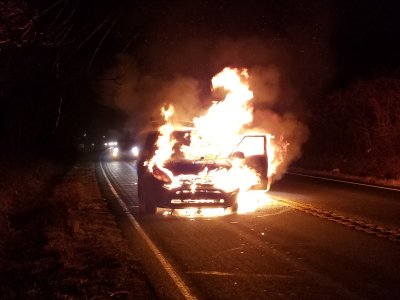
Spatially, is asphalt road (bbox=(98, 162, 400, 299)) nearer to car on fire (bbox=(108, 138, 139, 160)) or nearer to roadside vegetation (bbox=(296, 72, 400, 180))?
roadside vegetation (bbox=(296, 72, 400, 180))

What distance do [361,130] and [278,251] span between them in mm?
23659

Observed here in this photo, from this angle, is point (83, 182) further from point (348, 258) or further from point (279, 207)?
point (348, 258)

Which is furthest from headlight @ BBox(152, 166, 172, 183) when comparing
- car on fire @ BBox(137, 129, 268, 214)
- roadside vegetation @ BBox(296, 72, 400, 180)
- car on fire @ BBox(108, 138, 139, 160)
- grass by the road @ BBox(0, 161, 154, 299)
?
roadside vegetation @ BBox(296, 72, 400, 180)

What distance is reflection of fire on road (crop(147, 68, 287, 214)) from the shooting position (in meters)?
12.8

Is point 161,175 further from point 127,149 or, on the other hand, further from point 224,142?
point 127,149

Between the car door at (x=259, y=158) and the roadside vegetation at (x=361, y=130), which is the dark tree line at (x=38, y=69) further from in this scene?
the roadside vegetation at (x=361, y=130)

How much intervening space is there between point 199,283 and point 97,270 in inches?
58.6

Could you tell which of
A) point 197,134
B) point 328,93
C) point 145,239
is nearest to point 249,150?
point 197,134

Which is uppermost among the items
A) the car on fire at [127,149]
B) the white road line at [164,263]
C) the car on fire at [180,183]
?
the car on fire at [127,149]

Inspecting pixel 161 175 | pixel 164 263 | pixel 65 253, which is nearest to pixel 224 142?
pixel 161 175

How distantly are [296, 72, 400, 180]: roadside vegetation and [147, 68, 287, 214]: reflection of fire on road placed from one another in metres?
10.1

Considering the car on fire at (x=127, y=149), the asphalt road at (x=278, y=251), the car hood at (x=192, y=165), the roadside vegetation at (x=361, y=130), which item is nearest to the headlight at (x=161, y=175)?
the car hood at (x=192, y=165)

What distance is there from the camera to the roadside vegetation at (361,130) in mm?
27469

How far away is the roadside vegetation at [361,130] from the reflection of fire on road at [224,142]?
1014 centimetres
